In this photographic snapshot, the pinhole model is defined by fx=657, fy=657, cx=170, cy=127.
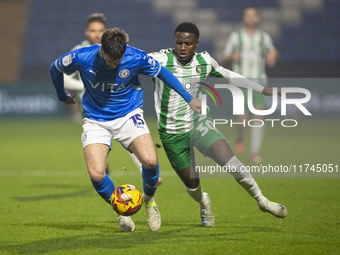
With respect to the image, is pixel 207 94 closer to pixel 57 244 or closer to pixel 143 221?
pixel 143 221

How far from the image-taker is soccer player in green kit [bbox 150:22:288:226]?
18.7 ft

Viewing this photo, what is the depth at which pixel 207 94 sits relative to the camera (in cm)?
620

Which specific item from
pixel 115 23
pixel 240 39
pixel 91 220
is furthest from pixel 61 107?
pixel 91 220

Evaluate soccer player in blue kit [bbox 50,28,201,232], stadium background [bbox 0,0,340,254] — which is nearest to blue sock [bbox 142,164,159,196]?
soccer player in blue kit [bbox 50,28,201,232]

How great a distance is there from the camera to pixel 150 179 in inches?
222

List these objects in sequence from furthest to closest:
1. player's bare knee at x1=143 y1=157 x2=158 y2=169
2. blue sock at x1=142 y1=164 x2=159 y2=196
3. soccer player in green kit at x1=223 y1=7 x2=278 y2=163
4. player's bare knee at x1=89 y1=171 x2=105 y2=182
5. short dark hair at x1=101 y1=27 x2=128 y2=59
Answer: soccer player in green kit at x1=223 y1=7 x2=278 y2=163 → blue sock at x1=142 y1=164 x2=159 y2=196 → player's bare knee at x1=143 y1=157 x2=158 y2=169 → player's bare knee at x1=89 y1=171 x2=105 y2=182 → short dark hair at x1=101 y1=27 x2=128 y2=59

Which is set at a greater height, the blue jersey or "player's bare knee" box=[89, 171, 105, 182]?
the blue jersey

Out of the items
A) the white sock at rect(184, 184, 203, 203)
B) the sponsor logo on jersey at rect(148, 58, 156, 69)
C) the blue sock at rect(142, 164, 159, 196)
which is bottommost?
the white sock at rect(184, 184, 203, 203)

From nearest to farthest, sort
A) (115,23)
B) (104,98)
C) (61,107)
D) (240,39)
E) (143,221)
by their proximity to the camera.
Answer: (104,98)
(143,221)
(240,39)
(61,107)
(115,23)

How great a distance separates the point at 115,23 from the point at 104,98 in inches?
746

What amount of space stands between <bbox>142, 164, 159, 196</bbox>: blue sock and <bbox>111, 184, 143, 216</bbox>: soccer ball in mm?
337

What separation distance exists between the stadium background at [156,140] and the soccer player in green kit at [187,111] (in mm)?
521

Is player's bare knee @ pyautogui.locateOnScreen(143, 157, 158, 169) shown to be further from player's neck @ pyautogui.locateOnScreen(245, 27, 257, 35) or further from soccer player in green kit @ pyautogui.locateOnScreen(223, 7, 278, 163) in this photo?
player's neck @ pyautogui.locateOnScreen(245, 27, 257, 35)

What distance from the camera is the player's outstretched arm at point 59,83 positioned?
5.42 meters
